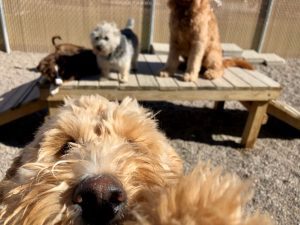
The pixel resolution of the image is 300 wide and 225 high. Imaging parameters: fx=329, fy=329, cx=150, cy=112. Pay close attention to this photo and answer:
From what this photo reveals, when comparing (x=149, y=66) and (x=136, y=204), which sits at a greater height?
(x=136, y=204)

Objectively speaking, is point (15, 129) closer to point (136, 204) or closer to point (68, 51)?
point (68, 51)

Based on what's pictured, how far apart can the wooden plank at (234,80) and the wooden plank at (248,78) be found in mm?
71

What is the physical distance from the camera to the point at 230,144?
5.29 meters

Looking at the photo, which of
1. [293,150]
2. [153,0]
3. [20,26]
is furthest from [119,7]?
[293,150]

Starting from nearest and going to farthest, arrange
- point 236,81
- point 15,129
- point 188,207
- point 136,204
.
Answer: point 188,207
point 136,204
point 236,81
point 15,129

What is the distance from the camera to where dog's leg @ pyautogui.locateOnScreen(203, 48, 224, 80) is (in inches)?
190

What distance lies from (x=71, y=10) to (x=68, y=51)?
4.06 m

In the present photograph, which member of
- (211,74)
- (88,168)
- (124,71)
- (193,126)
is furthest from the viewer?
(193,126)

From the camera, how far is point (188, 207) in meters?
0.90

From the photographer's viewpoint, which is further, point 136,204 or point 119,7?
point 119,7

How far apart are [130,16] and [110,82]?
16.5ft

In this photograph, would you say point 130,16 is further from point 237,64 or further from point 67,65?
point 67,65

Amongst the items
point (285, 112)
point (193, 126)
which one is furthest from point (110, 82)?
point (285, 112)

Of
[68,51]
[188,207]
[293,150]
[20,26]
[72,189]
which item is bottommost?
[293,150]
